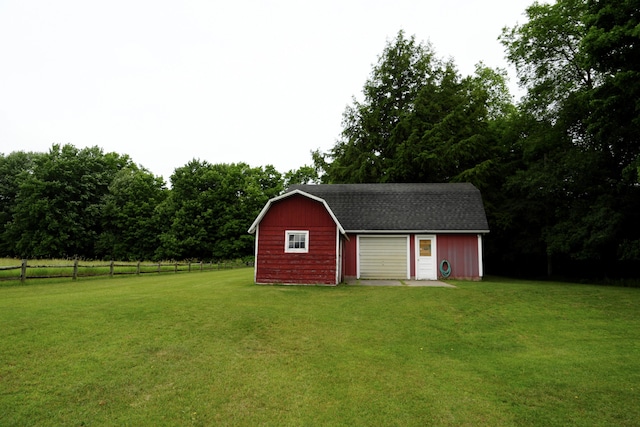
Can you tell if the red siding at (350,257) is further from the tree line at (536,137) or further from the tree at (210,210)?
the tree at (210,210)

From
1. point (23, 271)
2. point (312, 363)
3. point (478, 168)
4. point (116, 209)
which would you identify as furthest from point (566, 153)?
point (116, 209)

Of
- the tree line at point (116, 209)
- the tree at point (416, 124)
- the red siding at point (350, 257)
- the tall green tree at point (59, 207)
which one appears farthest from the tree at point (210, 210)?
the red siding at point (350, 257)

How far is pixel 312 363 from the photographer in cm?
580

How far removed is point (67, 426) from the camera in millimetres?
3814

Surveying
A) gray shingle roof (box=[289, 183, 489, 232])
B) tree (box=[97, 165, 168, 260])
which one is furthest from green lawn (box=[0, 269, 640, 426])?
tree (box=[97, 165, 168, 260])

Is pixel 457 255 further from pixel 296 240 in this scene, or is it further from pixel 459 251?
pixel 296 240

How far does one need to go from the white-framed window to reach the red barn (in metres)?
0.04

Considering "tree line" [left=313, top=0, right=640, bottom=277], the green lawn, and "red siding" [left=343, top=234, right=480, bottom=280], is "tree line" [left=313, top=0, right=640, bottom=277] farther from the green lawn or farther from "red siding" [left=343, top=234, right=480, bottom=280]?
the green lawn

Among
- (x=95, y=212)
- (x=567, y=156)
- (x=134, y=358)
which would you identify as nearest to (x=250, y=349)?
(x=134, y=358)

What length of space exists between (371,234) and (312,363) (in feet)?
41.2

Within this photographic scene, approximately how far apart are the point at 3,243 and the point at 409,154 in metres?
48.7

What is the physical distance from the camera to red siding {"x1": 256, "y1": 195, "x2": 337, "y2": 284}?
48.4 ft

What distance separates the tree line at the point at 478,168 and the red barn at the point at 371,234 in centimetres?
673

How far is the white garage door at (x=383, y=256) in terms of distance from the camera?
17.9m
